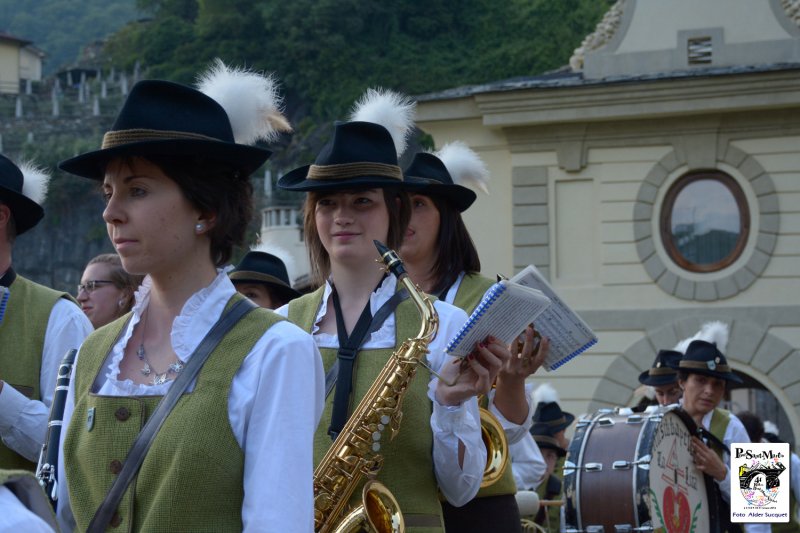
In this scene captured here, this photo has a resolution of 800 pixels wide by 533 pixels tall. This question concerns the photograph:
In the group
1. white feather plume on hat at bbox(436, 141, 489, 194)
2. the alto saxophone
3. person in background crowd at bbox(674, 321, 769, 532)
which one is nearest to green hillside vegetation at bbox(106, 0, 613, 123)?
person in background crowd at bbox(674, 321, 769, 532)

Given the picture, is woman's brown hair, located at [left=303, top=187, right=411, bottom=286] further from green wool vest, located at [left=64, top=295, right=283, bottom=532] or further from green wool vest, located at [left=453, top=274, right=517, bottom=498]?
green wool vest, located at [left=64, top=295, right=283, bottom=532]

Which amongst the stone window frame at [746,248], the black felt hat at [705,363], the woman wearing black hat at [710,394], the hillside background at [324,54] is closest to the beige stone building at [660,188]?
the stone window frame at [746,248]

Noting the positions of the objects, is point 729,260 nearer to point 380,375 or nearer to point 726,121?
point 726,121

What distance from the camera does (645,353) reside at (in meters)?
21.3

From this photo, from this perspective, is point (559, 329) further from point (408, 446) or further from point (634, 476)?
point (634, 476)

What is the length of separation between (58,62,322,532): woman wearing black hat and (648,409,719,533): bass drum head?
455 cm

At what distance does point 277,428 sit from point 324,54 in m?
61.0

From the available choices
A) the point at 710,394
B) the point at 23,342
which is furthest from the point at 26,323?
the point at 710,394

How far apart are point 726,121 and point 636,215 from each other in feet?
6.39

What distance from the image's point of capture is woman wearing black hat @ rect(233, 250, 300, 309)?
671cm

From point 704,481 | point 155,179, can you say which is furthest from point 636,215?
point 155,179

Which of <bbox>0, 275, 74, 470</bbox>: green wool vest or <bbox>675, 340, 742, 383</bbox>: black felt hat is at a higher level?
Result: <bbox>0, 275, 74, 470</bbox>: green wool vest

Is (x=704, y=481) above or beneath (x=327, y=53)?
beneath

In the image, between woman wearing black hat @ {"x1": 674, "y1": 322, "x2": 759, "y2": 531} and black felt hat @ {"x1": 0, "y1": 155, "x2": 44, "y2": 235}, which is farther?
woman wearing black hat @ {"x1": 674, "y1": 322, "x2": 759, "y2": 531}
